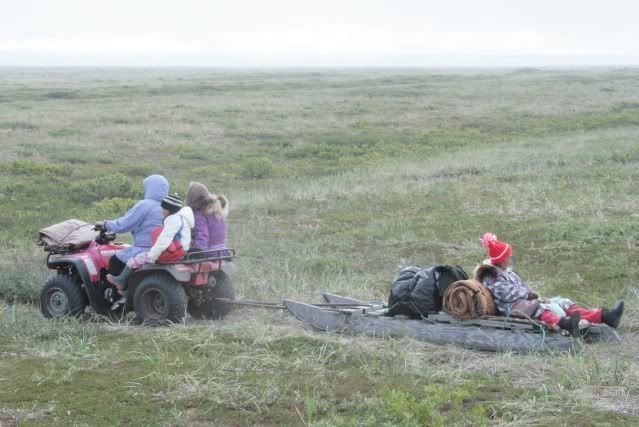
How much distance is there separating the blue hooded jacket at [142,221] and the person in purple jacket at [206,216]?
33 cm

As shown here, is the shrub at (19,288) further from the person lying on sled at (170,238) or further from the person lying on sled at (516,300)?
the person lying on sled at (516,300)

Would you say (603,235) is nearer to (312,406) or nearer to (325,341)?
(325,341)

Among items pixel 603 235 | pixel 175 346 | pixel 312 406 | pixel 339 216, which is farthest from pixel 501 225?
pixel 312 406

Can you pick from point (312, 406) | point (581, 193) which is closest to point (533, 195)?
point (581, 193)

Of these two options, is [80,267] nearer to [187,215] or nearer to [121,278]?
[121,278]

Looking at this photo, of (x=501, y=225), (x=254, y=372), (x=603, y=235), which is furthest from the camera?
(x=501, y=225)

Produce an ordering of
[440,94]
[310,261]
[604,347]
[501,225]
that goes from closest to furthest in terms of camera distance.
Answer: [604,347]
[310,261]
[501,225]
[440,94]

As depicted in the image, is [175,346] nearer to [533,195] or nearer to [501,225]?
[501,225]

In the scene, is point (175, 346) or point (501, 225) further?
point (501, 225)

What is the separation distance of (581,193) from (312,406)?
40.6ft

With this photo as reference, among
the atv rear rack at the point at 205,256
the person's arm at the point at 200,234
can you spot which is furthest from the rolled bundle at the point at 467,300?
the person's arm at the point at 200,234

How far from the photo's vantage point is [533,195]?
679 inches

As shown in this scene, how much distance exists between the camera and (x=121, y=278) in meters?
9.02

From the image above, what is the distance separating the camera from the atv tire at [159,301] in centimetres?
877
